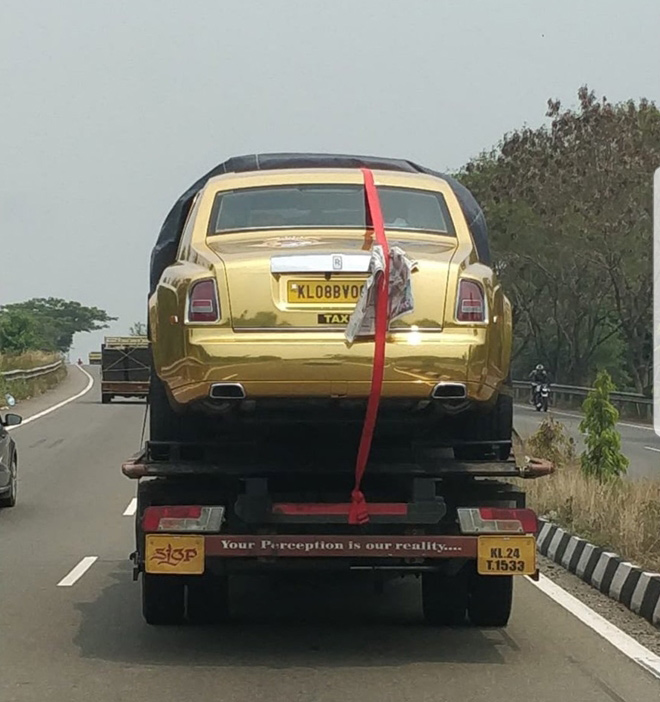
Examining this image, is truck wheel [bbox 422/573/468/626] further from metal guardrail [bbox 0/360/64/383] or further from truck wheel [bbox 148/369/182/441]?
metal guardrail [bbox 0/360/64/383]

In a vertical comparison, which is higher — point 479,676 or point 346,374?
point 346,374

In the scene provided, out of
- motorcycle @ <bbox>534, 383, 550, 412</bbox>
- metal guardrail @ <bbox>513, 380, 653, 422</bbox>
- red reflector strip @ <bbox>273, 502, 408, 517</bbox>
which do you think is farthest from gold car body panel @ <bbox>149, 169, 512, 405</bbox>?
motorcycle @ <bbox>534, 383, 550, 412</bbox>

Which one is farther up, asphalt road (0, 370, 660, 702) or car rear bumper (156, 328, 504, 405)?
car rear bumper (156, 328, 504, 405)

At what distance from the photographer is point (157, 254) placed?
973cm

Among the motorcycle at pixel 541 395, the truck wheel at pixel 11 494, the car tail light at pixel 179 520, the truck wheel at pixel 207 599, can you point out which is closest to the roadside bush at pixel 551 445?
the truck wheel at pixel 11 494

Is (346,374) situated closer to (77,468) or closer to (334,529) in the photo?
(334,529)

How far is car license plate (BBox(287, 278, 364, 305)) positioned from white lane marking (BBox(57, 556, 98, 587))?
4491 millimetres

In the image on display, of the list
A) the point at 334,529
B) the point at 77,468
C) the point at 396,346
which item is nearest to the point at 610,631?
the point at 334,529

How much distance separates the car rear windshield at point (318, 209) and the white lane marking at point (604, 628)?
2703 mm

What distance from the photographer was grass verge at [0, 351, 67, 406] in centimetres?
4472

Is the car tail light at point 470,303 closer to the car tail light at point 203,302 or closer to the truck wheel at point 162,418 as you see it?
the car tail light at point 203,302

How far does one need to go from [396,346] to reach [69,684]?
251cm

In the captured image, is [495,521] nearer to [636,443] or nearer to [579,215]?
[636,443]

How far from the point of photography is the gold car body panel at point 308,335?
25.3 feet
